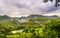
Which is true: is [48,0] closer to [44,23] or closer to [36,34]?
[44,23]

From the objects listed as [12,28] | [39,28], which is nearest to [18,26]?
[12,28]

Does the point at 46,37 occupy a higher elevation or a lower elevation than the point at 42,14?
lower

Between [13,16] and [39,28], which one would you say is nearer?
[39,28]

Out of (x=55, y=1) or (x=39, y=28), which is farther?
(x=55, y=1)

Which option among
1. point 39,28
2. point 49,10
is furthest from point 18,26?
point 49,10

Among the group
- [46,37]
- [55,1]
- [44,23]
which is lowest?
[46,37]

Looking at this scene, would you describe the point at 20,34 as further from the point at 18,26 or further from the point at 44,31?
the point at 44,31
